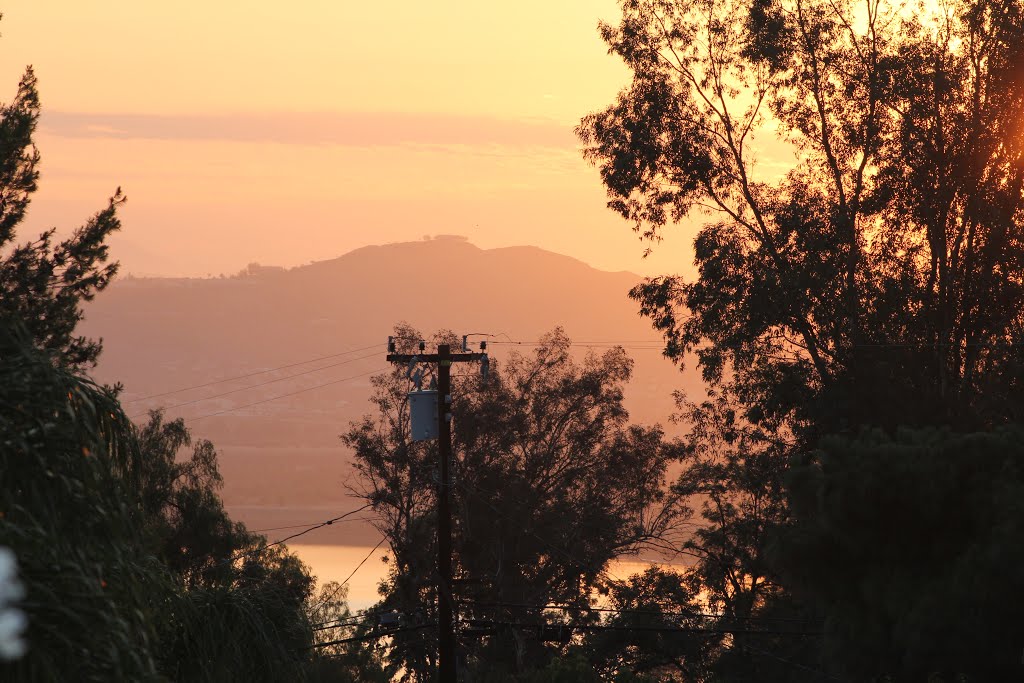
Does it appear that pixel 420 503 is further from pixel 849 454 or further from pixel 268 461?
pixel 268 461

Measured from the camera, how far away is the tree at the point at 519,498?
36219mm

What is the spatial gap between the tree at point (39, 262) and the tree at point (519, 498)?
14.3 metres

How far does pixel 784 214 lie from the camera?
1099 inches

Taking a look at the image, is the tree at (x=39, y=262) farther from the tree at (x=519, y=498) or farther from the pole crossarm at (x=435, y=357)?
the tree at (x=519, y=498)

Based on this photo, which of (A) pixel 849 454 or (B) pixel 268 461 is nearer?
(A) pixel 849 454

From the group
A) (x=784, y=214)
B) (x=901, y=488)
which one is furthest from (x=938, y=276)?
(x=901, y=488)

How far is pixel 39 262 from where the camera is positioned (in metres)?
23.0

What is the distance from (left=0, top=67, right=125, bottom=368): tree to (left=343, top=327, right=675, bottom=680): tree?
14.3 metres

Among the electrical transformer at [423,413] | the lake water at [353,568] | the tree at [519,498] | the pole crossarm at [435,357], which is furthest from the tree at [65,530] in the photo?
the lake water at [353,568]

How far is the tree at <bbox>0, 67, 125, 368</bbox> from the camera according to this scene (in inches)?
862

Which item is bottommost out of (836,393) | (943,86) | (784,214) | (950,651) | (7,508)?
(950,651)

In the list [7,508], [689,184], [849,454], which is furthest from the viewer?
[689,184]

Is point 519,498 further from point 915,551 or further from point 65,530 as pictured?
point 65,530

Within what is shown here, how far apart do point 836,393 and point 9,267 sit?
16.7 metres
